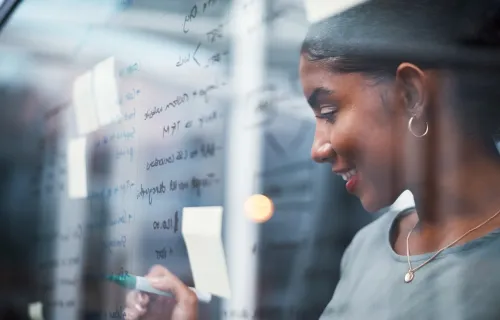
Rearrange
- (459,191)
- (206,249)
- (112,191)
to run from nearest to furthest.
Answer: (459,191)
(206,249)
(112,191)

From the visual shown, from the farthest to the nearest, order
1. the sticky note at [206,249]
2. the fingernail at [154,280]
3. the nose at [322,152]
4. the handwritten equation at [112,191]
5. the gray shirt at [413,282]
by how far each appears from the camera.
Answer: the handwritten equation at [112,191], the fingernail at [154,280], the sticky note at [206,249], the nose at [322,152], the gray shirt at [413,282]

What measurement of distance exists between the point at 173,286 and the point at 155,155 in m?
0.15

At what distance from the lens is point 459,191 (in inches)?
15.8

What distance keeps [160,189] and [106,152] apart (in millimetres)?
210

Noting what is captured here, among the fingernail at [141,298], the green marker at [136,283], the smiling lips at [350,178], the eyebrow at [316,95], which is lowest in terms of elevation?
the fingernail at [141,298]

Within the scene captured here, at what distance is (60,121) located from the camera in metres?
1.10

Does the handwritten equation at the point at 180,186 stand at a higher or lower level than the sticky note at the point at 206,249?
higher

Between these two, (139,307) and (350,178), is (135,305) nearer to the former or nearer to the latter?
(139,307)

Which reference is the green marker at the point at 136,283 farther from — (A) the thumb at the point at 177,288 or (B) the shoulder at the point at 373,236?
(B) the shoulder at the point at 373,236

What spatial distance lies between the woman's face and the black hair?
0.04ft

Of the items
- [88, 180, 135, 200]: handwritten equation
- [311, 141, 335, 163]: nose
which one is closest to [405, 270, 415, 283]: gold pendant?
[311, 141, 335, 163]: nose

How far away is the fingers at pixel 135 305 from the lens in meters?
0.74

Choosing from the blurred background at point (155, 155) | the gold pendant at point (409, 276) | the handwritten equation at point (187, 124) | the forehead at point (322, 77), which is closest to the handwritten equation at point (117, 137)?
the blurred background at point (155, 155)

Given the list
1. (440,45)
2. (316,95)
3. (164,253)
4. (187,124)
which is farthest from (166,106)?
(440,45)
